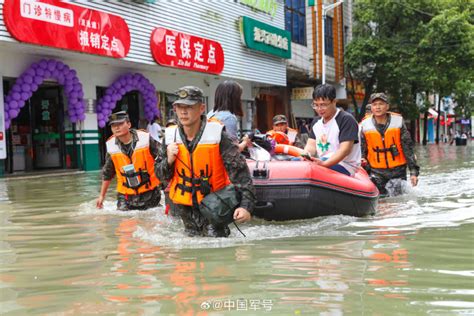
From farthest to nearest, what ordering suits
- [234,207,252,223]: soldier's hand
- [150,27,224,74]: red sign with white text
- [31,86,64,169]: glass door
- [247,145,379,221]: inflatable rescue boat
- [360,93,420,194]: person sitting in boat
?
[150,27,224,74]: red sign with white text, [31,86,64,169]: glass door, [360,93,420,194]: person sitting in boat, [247,145,379,221]: inflatable rescue boat, [234,207,252,223]: soldier's hand

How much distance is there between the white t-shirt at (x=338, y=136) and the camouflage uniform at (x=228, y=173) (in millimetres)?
1822

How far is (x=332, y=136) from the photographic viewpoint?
6.32 m

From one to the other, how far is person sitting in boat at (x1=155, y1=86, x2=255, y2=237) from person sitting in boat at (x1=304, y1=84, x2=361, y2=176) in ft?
4.97

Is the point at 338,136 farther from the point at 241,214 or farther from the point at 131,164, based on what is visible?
the point at 131,164

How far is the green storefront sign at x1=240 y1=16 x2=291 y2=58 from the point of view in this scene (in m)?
21.7

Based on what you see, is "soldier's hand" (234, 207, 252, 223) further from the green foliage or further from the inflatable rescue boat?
the green foliage

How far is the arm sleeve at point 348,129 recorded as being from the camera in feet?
19.9

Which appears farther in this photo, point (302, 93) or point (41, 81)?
point (302, 93)

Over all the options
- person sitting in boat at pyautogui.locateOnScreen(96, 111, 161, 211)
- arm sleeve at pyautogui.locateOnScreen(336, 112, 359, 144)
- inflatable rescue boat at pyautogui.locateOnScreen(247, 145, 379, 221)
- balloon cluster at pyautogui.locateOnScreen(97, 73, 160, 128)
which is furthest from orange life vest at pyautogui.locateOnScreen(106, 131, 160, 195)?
balloon cluster at pyautogui.locateOnScreen(97, 73, 160, 128)

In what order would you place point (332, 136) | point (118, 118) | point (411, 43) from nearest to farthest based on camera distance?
1. point (332, 136)
2. point (118, 118)
3. point (411, 43)

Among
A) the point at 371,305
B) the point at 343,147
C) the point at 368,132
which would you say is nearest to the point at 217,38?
the point at 368,132

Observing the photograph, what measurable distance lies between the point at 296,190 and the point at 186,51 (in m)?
13.1

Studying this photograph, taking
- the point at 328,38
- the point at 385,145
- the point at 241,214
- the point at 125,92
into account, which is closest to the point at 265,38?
the point at 125,92

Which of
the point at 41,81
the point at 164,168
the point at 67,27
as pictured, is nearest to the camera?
the point at 164,168
